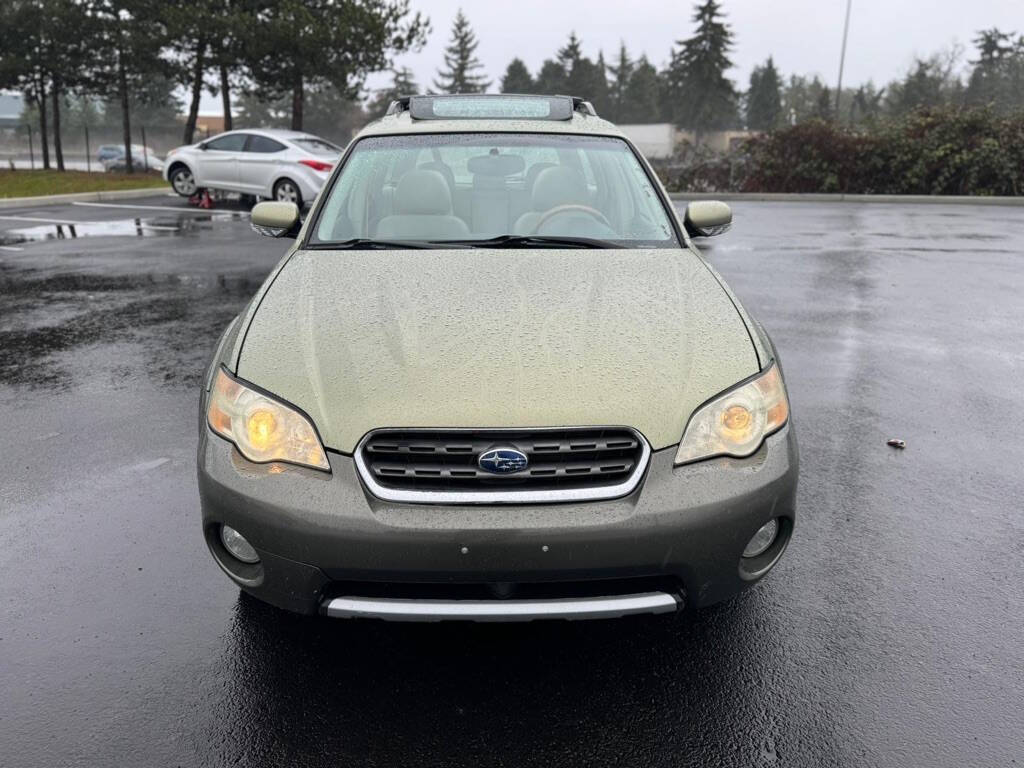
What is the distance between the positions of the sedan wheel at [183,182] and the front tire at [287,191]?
2759 mm

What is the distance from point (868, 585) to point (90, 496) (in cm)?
326

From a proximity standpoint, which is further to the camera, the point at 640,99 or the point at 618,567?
the point at 640,99

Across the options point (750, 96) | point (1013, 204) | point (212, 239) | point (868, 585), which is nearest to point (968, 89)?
point (750, 96)

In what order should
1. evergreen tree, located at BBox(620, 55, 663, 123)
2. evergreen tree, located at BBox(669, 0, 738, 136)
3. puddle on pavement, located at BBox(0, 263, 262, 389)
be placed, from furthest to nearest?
evergreen tree, located at BBox(620, 55, 663, 123) → evergreen tree, located at BBox(669, 0, 738, 136) → puddle on pavement, located at BBox(0, 263, 262, 389)

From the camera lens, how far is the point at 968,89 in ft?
257

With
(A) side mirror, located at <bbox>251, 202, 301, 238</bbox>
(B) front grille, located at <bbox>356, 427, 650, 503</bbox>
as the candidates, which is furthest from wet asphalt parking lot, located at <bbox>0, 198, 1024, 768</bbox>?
(A) side mirror, located at <bbox>251, 202, 301, 238</bbox>

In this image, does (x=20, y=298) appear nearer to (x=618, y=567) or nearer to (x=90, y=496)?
(x=90, y=496)

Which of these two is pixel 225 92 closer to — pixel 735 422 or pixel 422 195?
pixel 422 195

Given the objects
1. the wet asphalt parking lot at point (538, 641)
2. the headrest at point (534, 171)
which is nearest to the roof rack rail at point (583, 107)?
the headrest at point (534, 171)

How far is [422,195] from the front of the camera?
3.82 metres

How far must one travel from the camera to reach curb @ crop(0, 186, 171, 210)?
18156 millimetres

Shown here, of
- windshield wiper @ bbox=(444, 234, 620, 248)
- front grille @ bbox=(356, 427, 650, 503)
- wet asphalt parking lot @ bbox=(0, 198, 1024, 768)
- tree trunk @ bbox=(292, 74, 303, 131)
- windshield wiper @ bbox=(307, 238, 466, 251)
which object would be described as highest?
tree trunk @ bbox=(292, 74, 303, 131)

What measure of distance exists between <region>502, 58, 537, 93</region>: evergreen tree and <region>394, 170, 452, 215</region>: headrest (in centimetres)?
9796

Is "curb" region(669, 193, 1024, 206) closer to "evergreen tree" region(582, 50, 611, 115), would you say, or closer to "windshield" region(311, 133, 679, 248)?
"windshield" region(311, 133, 679, 248)
